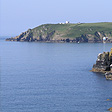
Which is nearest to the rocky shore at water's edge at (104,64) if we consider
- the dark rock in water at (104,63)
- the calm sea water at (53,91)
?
the dark rock in water at (104,63)

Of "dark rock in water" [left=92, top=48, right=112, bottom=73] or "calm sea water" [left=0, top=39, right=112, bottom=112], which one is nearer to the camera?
"calm sea water" [left=0, top=39, right=112, bottom=112]

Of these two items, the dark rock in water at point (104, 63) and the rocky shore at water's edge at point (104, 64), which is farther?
the dark rock in water at point (104, 63)

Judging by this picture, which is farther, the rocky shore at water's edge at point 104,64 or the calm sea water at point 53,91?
the rocky shore at water's edge at point 104,64

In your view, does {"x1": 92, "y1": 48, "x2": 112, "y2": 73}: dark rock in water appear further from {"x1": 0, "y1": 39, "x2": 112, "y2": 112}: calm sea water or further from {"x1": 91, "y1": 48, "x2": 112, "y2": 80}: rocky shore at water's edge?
{"x1": 0, "y1": 39, "x2": 112, "y2": 112}: calm sea water

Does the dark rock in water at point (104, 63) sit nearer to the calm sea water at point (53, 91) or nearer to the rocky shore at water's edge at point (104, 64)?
the rocky shore at water's edge at point (104, 64)

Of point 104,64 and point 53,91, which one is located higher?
point 104,64

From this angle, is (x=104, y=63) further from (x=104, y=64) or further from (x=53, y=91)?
(x=53, y=91)

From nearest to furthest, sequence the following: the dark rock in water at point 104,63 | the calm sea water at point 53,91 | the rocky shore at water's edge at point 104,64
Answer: the calm sea water at point 53,91 < the rocky shore at water's edge at point 104,64 < the dark rock in water at point 104,63

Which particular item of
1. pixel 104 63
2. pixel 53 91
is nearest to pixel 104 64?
pixel 104 63

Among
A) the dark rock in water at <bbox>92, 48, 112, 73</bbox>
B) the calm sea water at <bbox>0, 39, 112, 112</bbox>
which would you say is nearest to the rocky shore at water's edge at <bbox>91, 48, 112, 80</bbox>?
the dark rock in water at <bbox>92, 48, 112, 73</bbox>

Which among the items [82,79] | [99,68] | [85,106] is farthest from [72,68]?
[85,106]

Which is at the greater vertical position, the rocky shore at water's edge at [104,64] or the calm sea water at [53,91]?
the rocky shore at water's edge at [104,64]

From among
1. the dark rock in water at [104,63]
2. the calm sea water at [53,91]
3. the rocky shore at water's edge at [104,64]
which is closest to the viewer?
the calm sea water at [53,91]

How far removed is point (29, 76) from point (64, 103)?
3668cm
